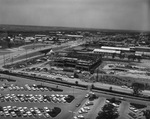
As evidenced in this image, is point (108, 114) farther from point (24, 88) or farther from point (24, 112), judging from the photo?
point (24, 88)

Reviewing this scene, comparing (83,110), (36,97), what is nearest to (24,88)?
(36,97)

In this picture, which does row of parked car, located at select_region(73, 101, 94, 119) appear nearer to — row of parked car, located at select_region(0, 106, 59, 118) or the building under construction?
row of parked car, located at select_region(0, 106, 59, 118)

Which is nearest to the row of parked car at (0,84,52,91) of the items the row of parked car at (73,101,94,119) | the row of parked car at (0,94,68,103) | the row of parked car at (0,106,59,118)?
the row of parked car at (0,94,68,103)

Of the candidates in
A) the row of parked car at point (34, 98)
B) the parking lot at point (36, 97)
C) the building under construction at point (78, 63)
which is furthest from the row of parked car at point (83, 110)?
the building under construction at point (78, 63)

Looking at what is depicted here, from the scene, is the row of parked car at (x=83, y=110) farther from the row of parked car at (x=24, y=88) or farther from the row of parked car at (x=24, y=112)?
the row of parked car at (x=24, y=88)

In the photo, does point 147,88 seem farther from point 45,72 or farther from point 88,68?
point 45,72
